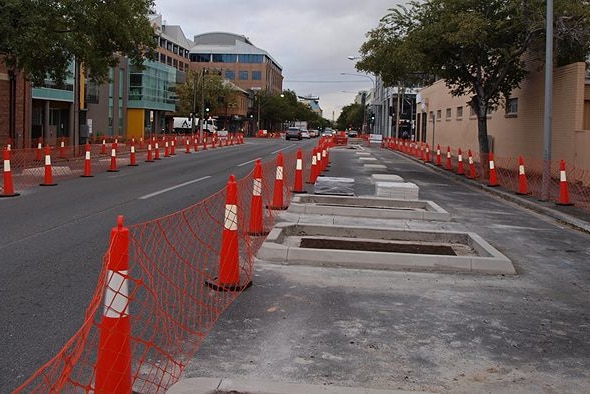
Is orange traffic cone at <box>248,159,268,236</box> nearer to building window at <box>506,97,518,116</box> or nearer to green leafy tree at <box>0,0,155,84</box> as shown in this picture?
green leafy tree at <box>0,0,155,84</box>

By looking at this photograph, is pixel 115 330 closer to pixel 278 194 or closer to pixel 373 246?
pixel 373 246

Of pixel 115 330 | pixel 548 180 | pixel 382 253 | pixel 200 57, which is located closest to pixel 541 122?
pixel 548 180

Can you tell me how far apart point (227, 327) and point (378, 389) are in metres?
1.79

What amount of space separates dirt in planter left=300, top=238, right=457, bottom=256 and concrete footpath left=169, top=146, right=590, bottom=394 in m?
1.13

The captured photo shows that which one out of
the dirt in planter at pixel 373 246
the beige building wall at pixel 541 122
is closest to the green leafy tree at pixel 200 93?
the beige building wall at pixel 541 122

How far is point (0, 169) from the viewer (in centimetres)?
2088

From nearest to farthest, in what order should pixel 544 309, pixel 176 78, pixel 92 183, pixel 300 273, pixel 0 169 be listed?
1. pixel 544 309
2. pixel 300 273
3. pixel 92 183
4. pixel 0 169
5. pixel 176 78

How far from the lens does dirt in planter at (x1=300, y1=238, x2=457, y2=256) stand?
9.07 meters

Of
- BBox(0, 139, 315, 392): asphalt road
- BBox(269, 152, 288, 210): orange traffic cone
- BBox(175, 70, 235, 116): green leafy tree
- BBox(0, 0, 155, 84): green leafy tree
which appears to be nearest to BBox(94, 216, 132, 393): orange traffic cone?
BBox(0, 139, 315, 392): asphalt road

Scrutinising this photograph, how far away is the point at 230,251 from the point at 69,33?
18825 millimetres

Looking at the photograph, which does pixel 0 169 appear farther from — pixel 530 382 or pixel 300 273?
pixel 530 382

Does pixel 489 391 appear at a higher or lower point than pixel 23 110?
lower

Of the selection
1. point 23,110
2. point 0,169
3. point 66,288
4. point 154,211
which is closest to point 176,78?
point 23,110

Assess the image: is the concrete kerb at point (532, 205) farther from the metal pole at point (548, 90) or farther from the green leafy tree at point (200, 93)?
the green leafy tree at point (200, 93)
